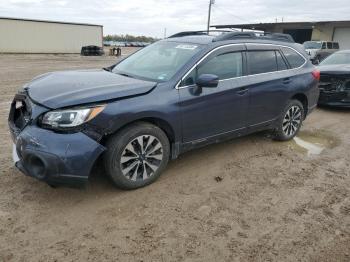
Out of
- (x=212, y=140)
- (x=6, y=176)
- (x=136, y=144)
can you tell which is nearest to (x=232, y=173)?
(x=212, y=140)

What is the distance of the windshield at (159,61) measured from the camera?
444 cm

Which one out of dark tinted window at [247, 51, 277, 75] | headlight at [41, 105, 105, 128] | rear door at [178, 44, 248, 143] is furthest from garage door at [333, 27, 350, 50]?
headlight at [41, 105, 105, 128]

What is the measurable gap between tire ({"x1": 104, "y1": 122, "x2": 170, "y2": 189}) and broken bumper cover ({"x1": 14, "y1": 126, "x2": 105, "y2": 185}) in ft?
0.74

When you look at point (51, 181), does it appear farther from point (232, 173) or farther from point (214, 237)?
point (232, 173)

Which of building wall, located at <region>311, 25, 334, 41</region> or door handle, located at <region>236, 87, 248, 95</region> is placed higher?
building wall, located at <region>311, 25, 334, 41</region>

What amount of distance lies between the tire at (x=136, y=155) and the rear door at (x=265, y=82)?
65.8 inches

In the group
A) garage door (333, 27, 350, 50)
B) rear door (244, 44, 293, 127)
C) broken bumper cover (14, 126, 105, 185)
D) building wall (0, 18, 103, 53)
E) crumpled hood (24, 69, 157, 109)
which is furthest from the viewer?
Answer: building wall (0, 18, 103, 53)

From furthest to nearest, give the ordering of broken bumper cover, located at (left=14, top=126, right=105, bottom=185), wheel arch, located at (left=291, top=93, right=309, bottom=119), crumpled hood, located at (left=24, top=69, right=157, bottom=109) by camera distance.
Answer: wheel arch, located at (left=291, top=93, right=309, bottom=119) → crumpled hood, located at (left=24, top=69, right=157, bottom=109) → broken bumper cover, located at (left=14, top=126, right=105, bottom=185)

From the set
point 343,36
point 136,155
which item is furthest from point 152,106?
point 343,36

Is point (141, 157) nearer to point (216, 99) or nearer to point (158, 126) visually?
point (158, 126)

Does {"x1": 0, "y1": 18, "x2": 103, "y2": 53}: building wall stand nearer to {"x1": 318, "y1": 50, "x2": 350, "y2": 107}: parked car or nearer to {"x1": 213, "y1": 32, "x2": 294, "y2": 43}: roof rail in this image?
{"x1": 318, "y1": 50, "x2": 350, "y2": 107}: parked car

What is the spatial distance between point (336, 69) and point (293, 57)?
135 inches

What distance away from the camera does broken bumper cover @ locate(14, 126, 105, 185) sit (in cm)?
341

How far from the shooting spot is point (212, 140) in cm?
476
